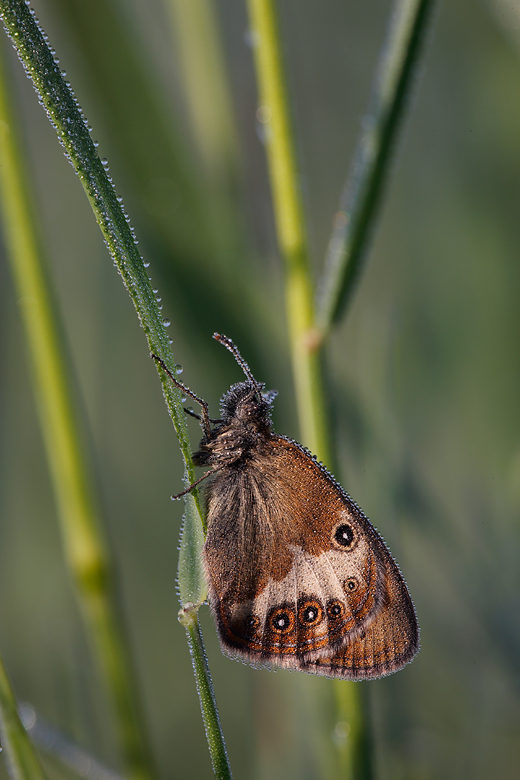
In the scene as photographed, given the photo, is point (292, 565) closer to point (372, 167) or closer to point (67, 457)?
point (67, 457)

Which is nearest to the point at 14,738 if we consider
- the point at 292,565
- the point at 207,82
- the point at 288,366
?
the point at 292,565

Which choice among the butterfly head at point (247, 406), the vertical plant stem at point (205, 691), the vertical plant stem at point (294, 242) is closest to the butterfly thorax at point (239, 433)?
the butterfly head at point (247, 406)

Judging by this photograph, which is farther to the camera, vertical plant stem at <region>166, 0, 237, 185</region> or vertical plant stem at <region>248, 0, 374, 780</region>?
vertical plant stem at <region>166, 0, 237, 185</region>

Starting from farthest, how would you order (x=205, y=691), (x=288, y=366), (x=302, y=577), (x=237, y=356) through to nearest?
(x=288, y=366) → (x=237, y=356) → (x=302, y=577) → (x=205, y=691)

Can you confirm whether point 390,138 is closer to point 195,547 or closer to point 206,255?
point 206,255

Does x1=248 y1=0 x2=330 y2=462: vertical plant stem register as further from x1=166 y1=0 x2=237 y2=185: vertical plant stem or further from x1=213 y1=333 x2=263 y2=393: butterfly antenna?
x1=166 y1=0 x2=237 y2=185: vertical plant stem

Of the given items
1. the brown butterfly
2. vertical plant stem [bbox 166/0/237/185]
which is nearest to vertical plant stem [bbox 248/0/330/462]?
the brown butterfly
